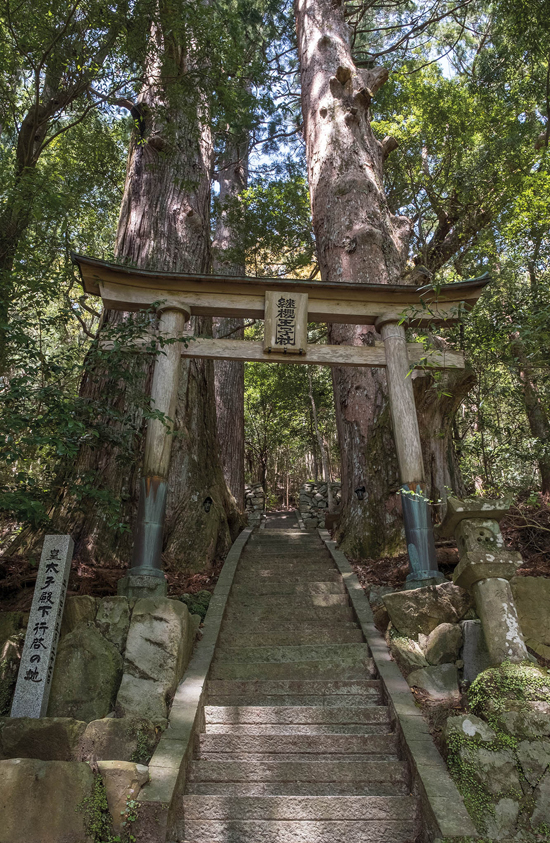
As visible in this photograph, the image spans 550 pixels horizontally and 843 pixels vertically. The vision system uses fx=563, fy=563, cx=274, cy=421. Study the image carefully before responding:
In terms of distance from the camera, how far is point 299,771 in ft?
12.5

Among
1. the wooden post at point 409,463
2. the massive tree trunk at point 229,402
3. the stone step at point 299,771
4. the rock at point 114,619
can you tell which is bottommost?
the stone step at point 299,771

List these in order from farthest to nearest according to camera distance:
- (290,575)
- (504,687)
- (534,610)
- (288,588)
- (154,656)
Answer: (290,575) < (288,588) < (534,610) < (154,656) < (504,687)

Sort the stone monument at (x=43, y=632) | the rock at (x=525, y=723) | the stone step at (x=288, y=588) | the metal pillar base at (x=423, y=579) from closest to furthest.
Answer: the rock at (x=525, y=723), the stone monument at (x=43, y=632), the metal pillar base at (x=423, y=579), the stone step at (x=288, y=588)

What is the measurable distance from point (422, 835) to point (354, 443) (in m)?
5.26

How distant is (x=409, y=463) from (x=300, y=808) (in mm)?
3111

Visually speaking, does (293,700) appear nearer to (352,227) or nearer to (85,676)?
(85,676)

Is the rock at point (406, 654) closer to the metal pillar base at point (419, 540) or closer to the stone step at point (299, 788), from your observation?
the metal pillar base at point (419, 540)

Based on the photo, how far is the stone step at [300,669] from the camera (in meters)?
4.74

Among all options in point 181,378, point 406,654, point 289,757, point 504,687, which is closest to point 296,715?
point 289,757

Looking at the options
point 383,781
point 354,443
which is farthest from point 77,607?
point 354,443

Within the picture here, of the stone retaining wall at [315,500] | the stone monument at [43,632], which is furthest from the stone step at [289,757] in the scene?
the stone retaining wall at [315,500]

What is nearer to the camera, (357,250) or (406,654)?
(406,654)

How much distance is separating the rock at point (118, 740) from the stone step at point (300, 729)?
557 millimetres

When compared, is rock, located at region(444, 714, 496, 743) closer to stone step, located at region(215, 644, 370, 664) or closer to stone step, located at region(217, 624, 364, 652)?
stone step, located at region(215, 644, 370, 664)
